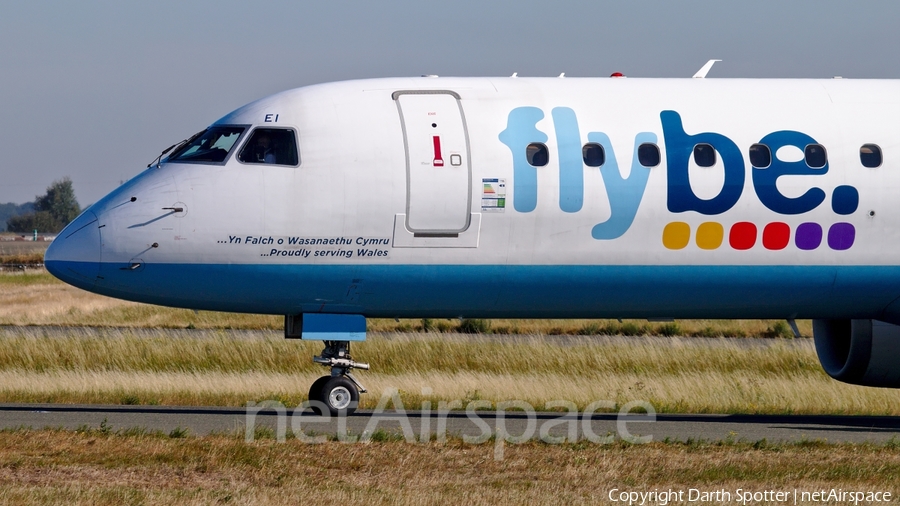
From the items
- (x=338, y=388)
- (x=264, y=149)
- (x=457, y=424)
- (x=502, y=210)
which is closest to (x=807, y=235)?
(x=502, y=210)

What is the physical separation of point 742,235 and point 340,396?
5.96 m

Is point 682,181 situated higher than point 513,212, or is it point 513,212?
point 682,181

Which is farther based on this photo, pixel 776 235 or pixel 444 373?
→ pixel 444 373

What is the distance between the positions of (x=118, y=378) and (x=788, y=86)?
43.2 ft

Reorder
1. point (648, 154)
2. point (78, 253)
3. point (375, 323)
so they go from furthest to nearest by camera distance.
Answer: point (375, 323), point (648, 154), point (78, 253)

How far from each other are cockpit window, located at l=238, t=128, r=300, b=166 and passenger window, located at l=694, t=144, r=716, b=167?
5473 mm

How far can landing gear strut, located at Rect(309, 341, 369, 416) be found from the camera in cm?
1681

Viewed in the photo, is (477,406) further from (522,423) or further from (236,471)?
(236,471)

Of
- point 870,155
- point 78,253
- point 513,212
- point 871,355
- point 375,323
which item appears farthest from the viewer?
point 375,323

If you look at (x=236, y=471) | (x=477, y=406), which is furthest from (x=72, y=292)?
(x=236, y=471)

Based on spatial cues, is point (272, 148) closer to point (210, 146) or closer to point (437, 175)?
point (210, 146)

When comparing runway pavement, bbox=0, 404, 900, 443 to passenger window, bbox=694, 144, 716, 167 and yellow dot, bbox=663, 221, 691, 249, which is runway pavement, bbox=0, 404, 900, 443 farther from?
passenger window, bbox=694, 144, 716, 167

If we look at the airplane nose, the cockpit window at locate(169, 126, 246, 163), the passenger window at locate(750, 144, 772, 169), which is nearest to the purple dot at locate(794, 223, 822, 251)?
the passenger window at locate(750, 144, 772, 169)

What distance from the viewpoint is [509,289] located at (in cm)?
1692
